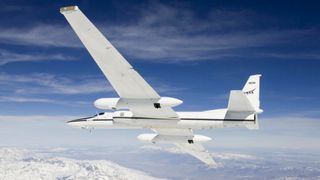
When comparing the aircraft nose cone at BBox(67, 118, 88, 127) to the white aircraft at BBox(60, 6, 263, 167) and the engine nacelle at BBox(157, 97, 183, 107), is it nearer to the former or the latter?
the white aircraft at BBox(60, 6, 263, 167)

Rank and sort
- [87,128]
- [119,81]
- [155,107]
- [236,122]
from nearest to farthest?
[119,81] < [155,107] < [236,122] < [87,128]

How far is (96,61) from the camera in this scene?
97.0 ft

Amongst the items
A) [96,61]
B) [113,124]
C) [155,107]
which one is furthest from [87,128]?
[96,61]

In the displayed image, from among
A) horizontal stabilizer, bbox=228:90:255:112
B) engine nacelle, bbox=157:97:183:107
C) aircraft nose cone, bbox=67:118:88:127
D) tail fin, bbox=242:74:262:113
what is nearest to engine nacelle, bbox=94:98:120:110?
engine nacelle, bbox=157:97:183:107

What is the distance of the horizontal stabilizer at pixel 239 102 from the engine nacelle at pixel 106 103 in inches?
439

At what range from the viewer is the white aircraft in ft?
88.5

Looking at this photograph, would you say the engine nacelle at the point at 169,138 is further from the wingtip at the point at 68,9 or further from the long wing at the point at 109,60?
the wingtip at the point at 68,9

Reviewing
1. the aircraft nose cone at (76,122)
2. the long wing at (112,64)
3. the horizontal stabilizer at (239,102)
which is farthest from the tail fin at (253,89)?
the aircraft nose cone at (76,122)

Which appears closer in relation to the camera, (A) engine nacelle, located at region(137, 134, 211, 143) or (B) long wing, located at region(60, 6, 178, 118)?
(B) long wing, located at region(60, 6, 178, 118)

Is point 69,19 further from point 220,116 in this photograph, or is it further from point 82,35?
point 220,116

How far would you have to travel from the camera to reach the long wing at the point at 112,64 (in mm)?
25175

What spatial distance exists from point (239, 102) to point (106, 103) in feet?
42.9

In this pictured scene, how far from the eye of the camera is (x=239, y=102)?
34.5 metres

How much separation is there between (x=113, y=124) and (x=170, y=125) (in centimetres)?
694
